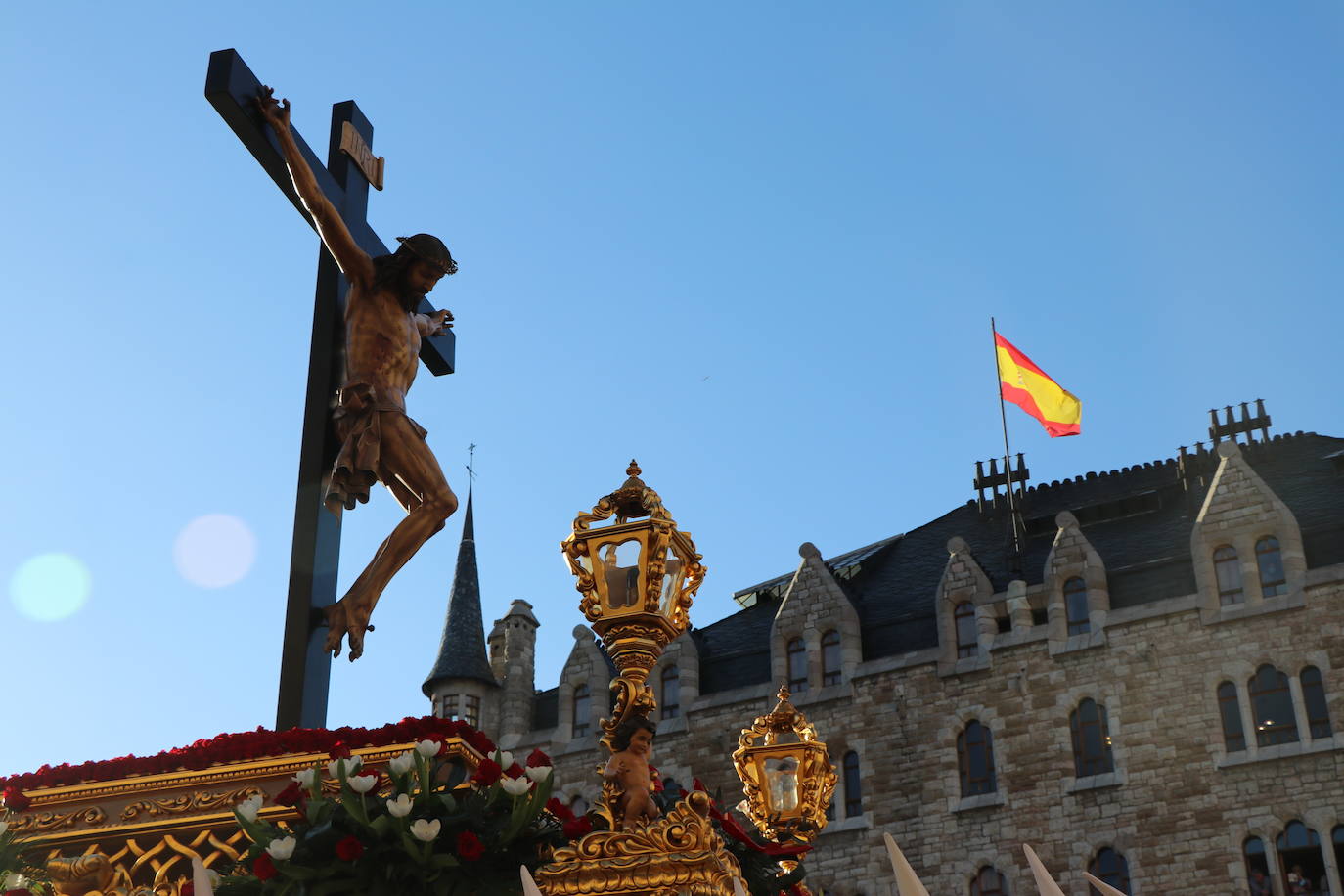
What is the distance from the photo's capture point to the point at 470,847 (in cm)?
486

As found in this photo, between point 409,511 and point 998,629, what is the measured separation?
1033 inches

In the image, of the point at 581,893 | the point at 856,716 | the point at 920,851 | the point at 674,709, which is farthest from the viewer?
the point at 674,709

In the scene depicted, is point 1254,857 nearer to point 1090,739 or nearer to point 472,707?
point 1090,739

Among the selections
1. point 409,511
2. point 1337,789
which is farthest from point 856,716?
point 409,511

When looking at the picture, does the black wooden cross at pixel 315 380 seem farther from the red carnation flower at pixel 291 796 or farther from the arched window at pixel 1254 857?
the arched window at pixel 1254 857

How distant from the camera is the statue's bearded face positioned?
759cm

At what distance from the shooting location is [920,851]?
30.2 m

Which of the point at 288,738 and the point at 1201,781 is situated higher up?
the point at 1201,781

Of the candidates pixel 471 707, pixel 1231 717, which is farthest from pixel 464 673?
pixel 1231 717

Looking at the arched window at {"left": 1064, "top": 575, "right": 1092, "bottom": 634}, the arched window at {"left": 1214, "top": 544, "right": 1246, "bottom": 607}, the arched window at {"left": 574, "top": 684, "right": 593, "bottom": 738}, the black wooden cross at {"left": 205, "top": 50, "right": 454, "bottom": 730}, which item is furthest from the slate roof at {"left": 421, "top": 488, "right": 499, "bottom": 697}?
the black wooden cross at {"left": 205, "top": 50, "right": 454, "bottom": 730}

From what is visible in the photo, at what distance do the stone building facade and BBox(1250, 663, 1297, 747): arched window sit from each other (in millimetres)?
38

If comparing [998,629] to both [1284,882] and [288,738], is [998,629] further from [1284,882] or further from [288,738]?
[288,738]

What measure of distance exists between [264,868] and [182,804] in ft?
2.51

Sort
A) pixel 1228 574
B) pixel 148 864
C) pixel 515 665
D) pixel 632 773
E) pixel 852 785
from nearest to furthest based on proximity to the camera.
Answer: pixel 632 773, pixel 148 864, pixel 1228 574, pixel 852 785, pixel 515 665
